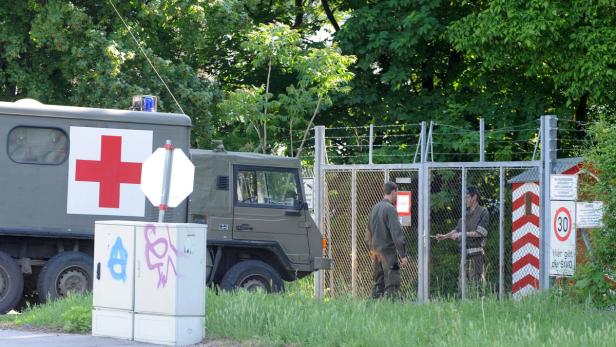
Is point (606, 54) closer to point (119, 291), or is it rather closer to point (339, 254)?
point (339, 254)

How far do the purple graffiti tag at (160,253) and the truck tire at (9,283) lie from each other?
4151 mm

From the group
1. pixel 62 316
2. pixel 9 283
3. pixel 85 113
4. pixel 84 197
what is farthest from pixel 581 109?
pixel 62 316

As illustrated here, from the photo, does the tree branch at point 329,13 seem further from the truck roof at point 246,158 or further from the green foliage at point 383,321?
the green foliage at point 383,321

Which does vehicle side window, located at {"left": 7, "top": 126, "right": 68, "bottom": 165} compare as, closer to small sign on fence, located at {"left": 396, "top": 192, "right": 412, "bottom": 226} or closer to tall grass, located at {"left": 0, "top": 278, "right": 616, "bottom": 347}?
tall grass, located at {"left": 0, "top": 278, "right": 616, "bottom": 347}

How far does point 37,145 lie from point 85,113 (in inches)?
30.3

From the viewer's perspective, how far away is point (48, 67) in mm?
25953

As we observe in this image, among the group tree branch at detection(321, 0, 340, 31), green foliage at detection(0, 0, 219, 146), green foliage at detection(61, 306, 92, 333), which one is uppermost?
tree branch at detection(321, 0, 340, 31)

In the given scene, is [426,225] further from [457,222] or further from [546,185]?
[457,222]

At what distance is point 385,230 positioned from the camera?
15.9 m

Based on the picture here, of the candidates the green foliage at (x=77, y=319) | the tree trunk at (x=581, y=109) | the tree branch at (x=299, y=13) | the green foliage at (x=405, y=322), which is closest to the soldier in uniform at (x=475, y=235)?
the green foliage at (x=405, y=322)

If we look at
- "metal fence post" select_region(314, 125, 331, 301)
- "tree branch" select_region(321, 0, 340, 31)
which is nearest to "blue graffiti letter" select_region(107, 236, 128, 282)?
"metal fence post" select_region(314, 125, 331, 301)

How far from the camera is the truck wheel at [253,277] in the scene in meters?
15.9

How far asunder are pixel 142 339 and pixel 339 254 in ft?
30.0

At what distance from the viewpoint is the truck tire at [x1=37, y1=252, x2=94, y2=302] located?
1474 centimetres
